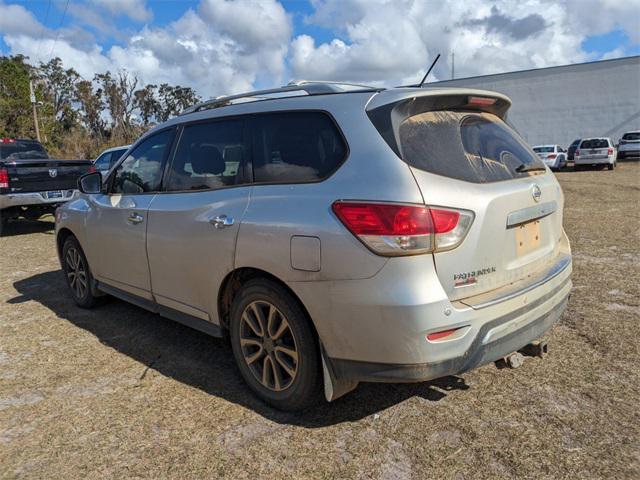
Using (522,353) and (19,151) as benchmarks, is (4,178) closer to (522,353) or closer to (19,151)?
(19,151)

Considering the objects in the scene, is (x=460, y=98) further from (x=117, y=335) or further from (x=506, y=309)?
(x=117, y=335)

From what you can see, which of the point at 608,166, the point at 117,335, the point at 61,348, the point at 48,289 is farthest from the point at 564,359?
the point at 608,166

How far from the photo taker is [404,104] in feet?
8.69

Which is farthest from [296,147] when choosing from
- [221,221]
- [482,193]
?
[482,193]

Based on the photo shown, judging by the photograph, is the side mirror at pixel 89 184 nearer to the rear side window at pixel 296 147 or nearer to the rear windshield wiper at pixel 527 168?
the rear side window at pixel 296 147

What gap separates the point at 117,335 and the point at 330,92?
2.89 metres

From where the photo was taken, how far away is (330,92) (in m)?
3.00

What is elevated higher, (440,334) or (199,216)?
(199,216)

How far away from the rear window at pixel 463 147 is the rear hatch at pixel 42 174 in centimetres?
884

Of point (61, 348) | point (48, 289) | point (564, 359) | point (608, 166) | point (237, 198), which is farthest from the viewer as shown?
point (608, 166)

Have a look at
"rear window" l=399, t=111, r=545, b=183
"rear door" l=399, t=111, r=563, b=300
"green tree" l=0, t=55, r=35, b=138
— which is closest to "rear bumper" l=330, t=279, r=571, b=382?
"rear door" l=399, t=111, r=563, b=300

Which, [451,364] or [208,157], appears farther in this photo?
[208,157]

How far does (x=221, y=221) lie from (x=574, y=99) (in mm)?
36791

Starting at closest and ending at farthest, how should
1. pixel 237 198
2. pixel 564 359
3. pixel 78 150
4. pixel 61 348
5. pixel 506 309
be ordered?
pixel 506 309 → pixel 237 198 → pixel 564 359 → pixel 61 348 → pixel 78 150
